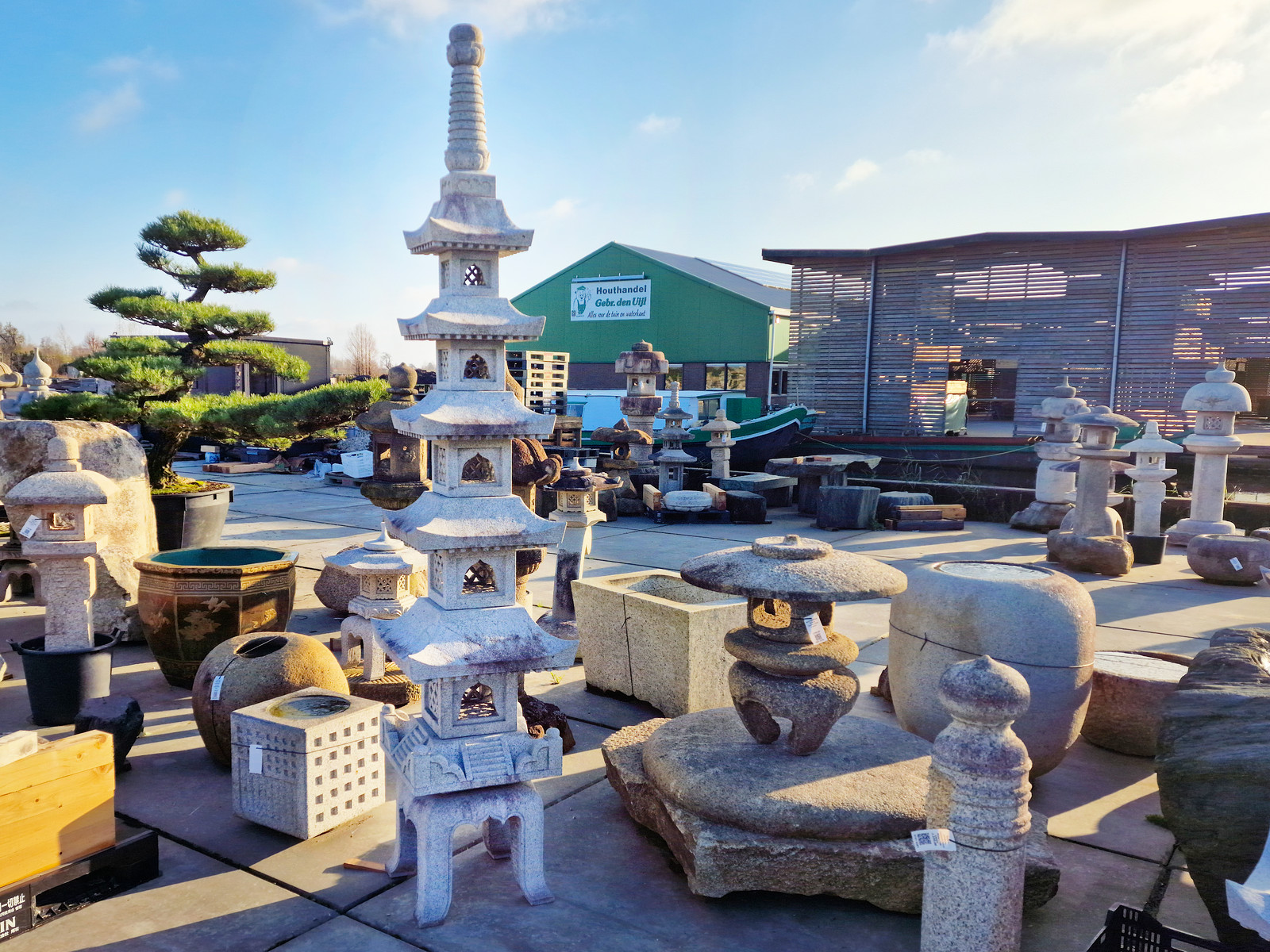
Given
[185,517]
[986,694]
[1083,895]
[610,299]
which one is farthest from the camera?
[610,299]

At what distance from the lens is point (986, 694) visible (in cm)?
338

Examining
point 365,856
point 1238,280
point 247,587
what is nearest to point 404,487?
point 247,587

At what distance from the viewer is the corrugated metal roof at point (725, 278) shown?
32.3 metres

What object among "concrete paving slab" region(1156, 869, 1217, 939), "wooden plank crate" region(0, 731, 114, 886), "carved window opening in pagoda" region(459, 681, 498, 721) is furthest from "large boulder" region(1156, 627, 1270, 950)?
"wooden plank crate" region(0, 731, 114, 886)

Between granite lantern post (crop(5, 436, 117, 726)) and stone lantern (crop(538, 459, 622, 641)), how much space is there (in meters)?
3.56

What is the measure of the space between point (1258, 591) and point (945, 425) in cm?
1137

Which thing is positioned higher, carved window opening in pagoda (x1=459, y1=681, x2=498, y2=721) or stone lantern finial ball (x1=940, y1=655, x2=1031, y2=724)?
stone lantern finial ball (x1=940, y1=655, x2=1031, y2=724)

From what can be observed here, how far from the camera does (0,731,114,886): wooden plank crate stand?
391 centimetres

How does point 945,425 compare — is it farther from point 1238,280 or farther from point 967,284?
point 1238,280

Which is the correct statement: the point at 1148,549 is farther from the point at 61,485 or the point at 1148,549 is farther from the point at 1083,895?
the point at 61,485

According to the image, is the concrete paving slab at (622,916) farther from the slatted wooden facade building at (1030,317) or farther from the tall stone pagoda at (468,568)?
the slatted wooden facade building at (1030,317)

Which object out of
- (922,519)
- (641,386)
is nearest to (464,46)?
(922,519)

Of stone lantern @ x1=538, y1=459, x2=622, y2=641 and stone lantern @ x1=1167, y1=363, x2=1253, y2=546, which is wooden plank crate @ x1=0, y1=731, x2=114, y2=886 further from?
stone lantern @ x1=1167, y1=363, x2=1253, y2=546

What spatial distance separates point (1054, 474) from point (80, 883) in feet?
48.7
